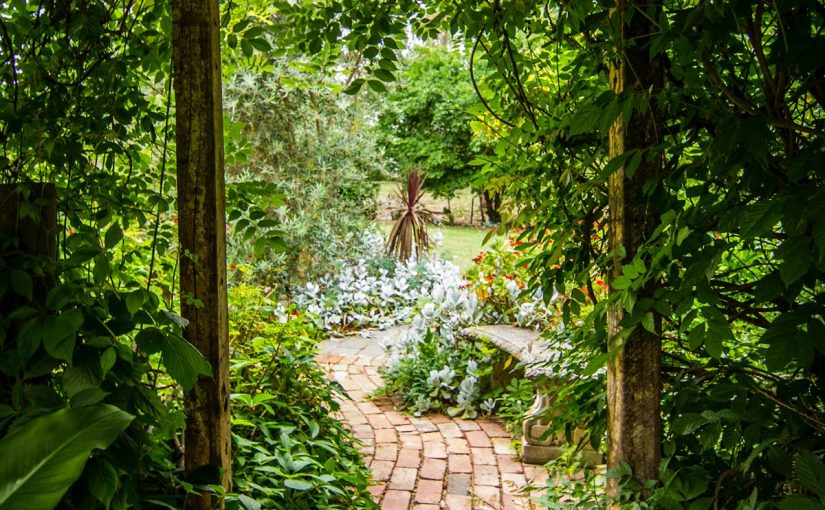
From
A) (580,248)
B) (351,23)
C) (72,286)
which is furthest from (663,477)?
(351,23)

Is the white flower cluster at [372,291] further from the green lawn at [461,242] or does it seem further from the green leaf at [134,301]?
the green leaf at [134,301]

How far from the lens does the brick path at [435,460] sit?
352 centimetres

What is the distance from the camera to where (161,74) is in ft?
7.46

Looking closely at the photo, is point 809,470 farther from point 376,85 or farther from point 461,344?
point 461,344

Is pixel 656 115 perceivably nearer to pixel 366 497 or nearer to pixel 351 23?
pixel 351 23

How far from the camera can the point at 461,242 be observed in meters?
13.6

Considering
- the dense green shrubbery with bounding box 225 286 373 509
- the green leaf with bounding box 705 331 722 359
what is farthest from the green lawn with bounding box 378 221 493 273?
the green leaf with bounding box 705 331 722 359

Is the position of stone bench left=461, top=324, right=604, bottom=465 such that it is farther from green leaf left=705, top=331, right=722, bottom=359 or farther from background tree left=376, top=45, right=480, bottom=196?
background tree left=376, top=45, right=480, bottom=196

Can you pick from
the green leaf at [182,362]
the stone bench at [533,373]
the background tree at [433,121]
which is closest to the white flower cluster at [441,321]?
the stone bench at [533,373]

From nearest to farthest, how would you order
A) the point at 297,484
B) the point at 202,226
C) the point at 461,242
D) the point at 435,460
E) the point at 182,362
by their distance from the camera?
the point at 182,362 → the point at 202,226 → the point at 297,484 → the point at 435,460 → the point at 461,242

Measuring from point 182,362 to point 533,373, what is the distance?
8.93 feet

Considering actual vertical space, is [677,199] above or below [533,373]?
above

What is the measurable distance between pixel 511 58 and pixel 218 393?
1370mm

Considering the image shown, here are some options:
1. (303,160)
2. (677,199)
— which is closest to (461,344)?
(677,199)
